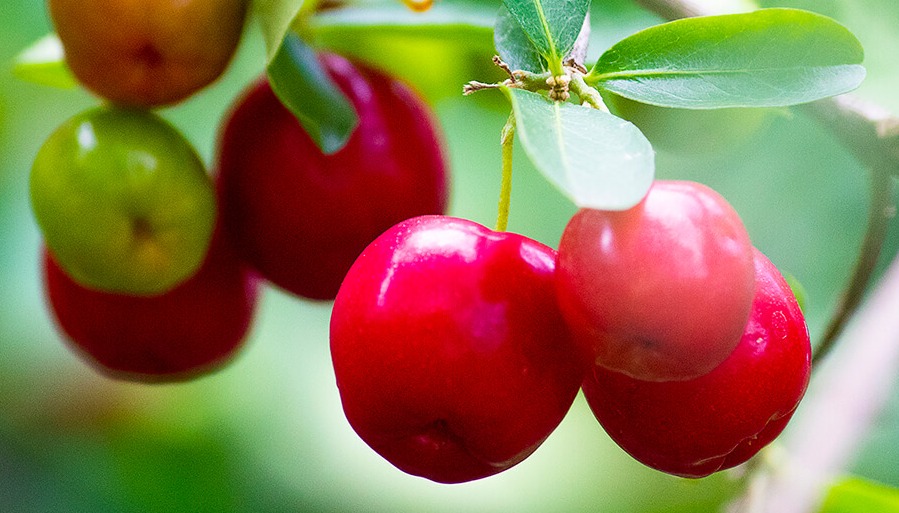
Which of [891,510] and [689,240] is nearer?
[689,240]

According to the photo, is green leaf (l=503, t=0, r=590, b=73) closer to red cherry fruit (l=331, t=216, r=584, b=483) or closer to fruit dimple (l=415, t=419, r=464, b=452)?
red cherry fruit (l=331, t=216, r=584, b=483)

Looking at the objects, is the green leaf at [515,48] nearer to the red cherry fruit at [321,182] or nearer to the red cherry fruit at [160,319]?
the red cherry fruit at [321,182]

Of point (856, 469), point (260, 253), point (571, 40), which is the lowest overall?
point (856, 469)

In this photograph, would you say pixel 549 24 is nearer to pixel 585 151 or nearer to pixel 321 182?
pixel 585 151

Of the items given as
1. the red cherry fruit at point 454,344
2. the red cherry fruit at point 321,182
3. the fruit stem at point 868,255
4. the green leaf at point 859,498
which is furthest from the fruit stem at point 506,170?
the green leaf at point 859,498

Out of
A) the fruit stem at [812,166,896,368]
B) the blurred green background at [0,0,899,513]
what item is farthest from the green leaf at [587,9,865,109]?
the blurred green background at [0,0,899,513]

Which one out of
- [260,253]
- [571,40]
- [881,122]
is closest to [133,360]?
[260,253]

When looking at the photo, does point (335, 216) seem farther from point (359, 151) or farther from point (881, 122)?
point (881, 122)
